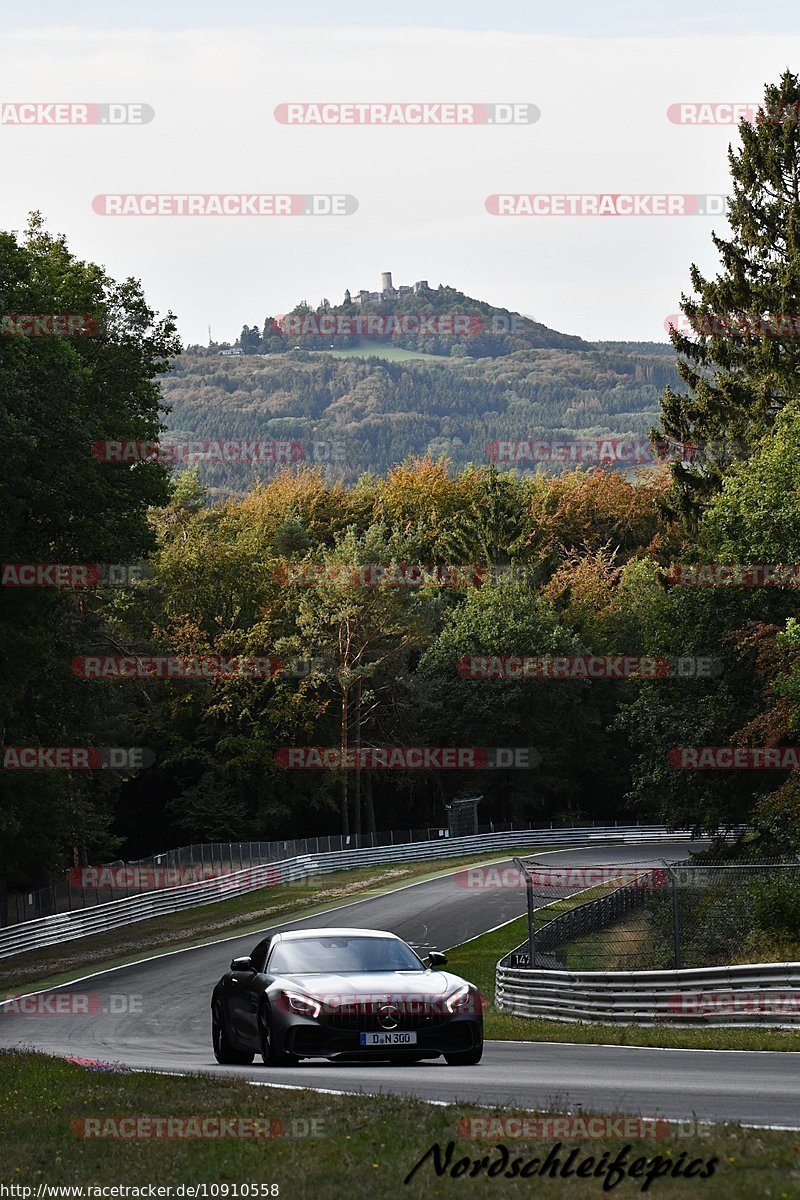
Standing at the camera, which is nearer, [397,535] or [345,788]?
[345,788]

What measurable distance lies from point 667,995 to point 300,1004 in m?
8.05

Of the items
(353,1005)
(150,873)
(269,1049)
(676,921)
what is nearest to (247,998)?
(269,1049)

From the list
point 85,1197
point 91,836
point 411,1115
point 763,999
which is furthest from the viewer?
point 91,836

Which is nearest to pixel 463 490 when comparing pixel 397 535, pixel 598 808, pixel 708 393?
pixel 397 535

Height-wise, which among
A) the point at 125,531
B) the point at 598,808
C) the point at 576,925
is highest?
the point at 125,531

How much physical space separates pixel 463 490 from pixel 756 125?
54.1 m

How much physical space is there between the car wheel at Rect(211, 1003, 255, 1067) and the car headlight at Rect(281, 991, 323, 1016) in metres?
1.64

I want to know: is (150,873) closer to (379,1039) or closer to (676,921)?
(676,921)

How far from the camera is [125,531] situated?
Answer: 4253cm

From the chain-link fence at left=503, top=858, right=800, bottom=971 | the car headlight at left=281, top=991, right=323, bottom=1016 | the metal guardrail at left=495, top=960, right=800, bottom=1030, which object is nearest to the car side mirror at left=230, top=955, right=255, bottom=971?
the car headlight at left=281, top=991, right=323, bottom=1016

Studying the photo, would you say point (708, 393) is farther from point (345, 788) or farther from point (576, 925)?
point (345, 788)

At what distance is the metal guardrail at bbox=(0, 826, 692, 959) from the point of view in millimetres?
44500

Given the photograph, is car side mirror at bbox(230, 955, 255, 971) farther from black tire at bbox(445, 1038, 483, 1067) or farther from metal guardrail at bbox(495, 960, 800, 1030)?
metal guardrail at bbox(495, 960, 800, 1030)

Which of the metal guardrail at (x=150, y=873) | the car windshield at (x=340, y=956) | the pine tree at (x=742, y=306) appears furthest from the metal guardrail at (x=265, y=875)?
the car windshield at (x=340, y=956)
